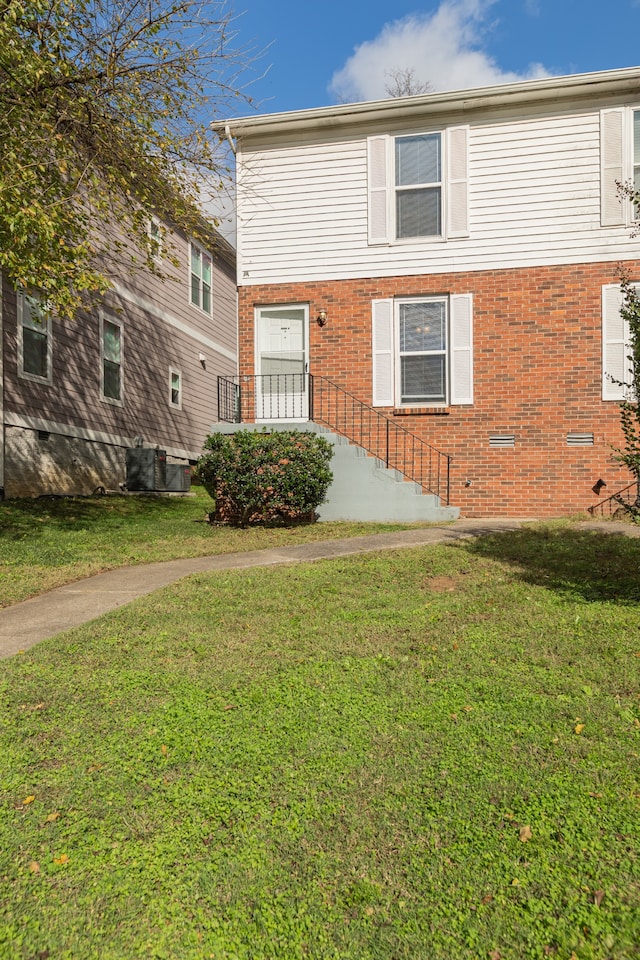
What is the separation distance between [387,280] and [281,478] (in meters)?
4.26

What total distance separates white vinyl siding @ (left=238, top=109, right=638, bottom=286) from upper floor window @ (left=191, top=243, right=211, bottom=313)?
6.58 metres

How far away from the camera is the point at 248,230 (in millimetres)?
11531

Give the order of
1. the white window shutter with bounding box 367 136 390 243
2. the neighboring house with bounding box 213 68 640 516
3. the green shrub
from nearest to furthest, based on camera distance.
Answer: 1. the green shrub
2. the neighboring house with bounding box 213 68 640 516
3. the white window shutter with bounding box 367 136 390 243

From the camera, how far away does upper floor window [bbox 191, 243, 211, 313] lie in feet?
58.1

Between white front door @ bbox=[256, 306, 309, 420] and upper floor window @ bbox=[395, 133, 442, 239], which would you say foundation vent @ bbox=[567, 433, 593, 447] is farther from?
white front door @ bbox=[256, 306, 309, 420]

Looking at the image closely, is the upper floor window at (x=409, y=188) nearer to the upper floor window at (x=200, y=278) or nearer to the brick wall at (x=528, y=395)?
the brick wall at (x=528, y=395)

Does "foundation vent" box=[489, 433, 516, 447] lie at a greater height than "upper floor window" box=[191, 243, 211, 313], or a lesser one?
lesser

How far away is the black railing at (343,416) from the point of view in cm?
1073

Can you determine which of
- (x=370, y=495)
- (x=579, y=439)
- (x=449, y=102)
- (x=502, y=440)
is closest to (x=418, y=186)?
(x=449, y=102)

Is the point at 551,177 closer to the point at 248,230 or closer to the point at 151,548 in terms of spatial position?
the point at 248,230

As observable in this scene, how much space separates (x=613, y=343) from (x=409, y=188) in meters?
4.44

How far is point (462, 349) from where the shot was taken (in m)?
10.7

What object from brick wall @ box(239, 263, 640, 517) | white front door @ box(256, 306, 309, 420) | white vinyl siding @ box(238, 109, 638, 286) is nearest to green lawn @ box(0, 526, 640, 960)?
brick wall @ box(239, 263, 640, 517)

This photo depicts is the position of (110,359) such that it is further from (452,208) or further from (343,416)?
(452,208)
